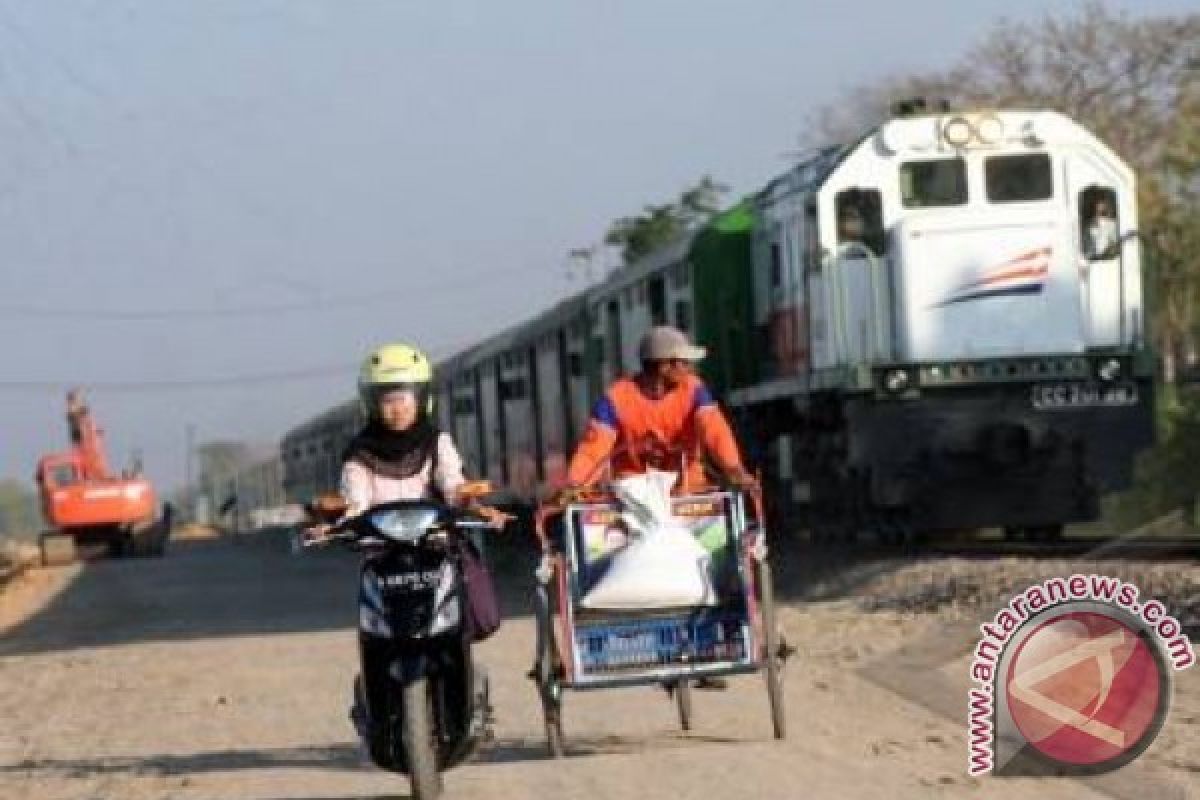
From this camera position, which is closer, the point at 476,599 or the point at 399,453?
the point at 476,599

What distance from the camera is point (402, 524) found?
316 inches

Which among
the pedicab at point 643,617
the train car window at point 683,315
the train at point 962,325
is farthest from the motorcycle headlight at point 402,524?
the train car window at point 683,315

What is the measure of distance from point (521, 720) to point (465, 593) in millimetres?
3057

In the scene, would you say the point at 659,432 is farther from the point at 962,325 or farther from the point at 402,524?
the point at 962,325

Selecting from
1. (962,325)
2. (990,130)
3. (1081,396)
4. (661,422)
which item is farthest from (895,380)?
(661,422)

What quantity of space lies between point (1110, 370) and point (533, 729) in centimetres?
1050

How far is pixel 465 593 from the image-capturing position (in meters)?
8.29

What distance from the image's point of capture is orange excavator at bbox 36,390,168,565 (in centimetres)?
5578

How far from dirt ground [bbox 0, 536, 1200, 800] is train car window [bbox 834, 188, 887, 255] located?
361 cm

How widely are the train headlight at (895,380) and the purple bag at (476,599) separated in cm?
1166

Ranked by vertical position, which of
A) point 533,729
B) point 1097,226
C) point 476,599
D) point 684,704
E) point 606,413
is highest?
point 1097,226

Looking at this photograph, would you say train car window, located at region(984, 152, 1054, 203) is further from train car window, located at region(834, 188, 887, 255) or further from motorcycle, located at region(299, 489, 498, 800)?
motorcycle, located at region(299, 489, 498, 800)

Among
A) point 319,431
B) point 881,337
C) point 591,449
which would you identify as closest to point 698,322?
point 881,337

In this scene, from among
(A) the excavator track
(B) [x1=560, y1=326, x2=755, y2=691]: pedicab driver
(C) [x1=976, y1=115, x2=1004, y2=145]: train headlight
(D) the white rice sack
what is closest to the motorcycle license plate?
(C) [x1=976, y1=115, x2=1004, y2=145]: train headlight
